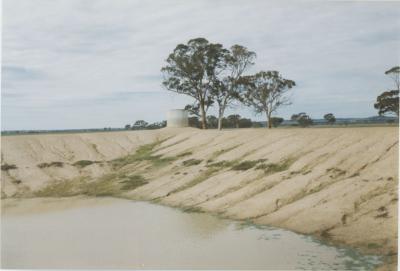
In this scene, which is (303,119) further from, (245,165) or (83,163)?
(83,163)

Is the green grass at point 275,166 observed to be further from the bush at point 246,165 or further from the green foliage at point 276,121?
the green foliage at point 276,121

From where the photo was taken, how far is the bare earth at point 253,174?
51.5ft

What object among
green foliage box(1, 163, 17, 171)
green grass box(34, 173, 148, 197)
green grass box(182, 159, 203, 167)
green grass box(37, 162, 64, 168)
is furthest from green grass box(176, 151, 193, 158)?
green foliage box(1, 163, 17, 171)

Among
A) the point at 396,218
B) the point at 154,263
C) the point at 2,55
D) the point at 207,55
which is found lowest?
the point at 154,263

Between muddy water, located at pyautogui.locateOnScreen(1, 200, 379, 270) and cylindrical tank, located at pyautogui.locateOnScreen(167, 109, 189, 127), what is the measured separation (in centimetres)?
2397

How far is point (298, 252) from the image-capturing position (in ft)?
Answer: 44.8

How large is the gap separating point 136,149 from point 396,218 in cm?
2315

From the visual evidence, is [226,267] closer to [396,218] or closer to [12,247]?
[396,218]

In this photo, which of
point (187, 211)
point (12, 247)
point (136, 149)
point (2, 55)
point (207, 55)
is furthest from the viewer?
point (207, 55)

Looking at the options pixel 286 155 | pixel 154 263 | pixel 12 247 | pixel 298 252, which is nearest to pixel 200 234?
pixel 154 263

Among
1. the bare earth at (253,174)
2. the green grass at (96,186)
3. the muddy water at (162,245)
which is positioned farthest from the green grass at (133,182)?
the muddy water at (162,245)

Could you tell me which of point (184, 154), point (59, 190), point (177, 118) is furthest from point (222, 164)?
point (177, 118)

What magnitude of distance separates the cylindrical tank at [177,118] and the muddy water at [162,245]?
24.0 m

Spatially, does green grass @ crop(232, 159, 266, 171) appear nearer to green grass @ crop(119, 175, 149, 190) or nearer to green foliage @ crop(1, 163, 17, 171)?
green grass @ crop(119, 175, 149, 190)
